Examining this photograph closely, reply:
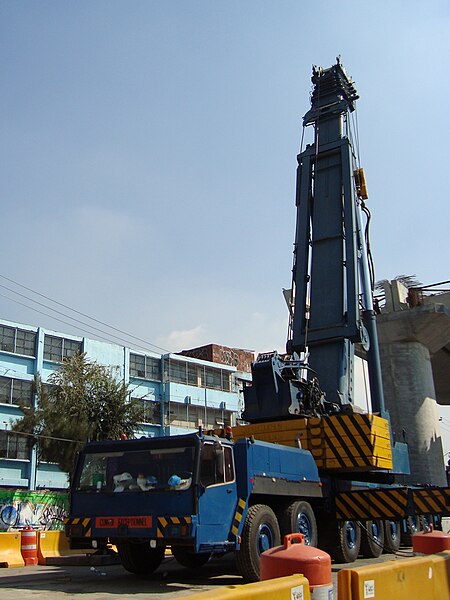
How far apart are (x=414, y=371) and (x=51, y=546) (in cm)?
1432

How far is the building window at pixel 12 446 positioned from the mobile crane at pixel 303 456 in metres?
26.9

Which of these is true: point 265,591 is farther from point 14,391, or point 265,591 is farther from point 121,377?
point 121,377

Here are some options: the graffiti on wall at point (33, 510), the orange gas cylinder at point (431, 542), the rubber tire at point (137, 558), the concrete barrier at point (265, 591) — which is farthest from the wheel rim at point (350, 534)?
the graffiti on wall at point (33, 510)

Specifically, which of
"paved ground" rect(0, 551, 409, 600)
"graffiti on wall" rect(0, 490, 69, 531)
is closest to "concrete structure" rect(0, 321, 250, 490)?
"graffiti on wall" rect(0, 490, 69, 531)

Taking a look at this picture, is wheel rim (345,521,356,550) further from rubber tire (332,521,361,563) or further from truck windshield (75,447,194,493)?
truck windshield (75,447,194,493)

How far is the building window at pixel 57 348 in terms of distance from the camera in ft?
139

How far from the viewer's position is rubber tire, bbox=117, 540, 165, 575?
10680 millimetres

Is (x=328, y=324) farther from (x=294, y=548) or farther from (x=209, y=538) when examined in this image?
(x=294, y=548)

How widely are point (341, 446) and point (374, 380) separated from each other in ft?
14.0

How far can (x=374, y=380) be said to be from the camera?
663 inches

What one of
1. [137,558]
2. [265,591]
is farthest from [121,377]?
[265,591]

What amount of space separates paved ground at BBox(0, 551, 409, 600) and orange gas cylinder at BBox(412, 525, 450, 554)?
1524mm

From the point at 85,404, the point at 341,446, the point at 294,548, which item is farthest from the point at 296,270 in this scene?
the point at 85,404

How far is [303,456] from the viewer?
11.9 metres
